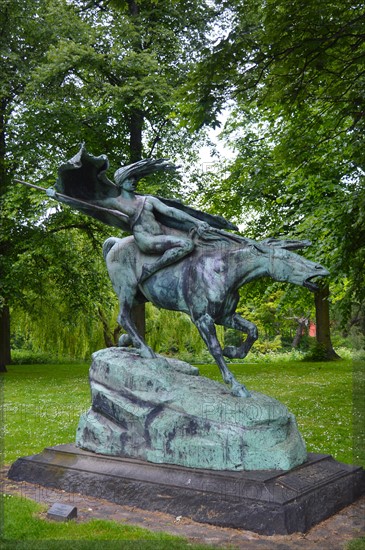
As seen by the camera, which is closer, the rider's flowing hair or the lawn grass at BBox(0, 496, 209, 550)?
the lawn grass at BBox(0, 496, 209, 550)

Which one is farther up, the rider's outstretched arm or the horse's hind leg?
the rider's outstretched arm

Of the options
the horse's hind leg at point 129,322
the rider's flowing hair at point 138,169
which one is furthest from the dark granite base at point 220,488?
the rider's flowing hair at point 138,169

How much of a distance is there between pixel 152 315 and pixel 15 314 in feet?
17.8

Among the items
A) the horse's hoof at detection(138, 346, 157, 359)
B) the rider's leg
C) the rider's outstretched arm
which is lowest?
the horse's hoof at detection(138, 346, 157, 359)

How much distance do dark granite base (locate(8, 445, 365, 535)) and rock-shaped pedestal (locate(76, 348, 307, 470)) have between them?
133 mm

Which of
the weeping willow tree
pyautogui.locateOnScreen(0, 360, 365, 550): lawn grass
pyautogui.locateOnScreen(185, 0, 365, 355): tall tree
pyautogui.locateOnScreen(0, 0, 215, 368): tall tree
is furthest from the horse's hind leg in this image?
the weeping willow tree

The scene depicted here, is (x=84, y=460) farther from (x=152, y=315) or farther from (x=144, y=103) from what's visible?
(x=152, y=315)

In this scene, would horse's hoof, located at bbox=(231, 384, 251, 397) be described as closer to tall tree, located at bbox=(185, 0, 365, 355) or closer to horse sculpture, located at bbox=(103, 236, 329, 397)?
horse sculpture, located at bbox=(103, 236, 329, 397)

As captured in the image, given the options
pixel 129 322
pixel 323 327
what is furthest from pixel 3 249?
pixel 129 322

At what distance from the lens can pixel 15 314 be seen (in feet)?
80.8

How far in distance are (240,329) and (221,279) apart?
620 mm

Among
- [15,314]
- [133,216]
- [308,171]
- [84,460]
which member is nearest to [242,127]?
[308,171]

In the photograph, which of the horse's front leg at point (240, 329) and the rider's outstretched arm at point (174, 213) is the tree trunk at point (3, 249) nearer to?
the rider's outstretched arm at point (174, 213)

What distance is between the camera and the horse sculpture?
6.70 meters
